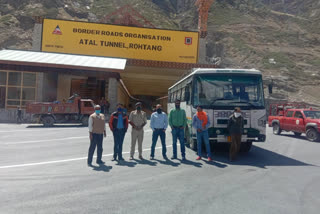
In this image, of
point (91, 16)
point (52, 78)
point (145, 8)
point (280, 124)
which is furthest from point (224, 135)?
point (145, 8)

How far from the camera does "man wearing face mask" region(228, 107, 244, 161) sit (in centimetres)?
802

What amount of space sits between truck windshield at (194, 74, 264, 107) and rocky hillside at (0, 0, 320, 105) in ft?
132

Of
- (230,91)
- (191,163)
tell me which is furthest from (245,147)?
(191,163)

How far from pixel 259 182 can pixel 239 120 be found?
2529mm

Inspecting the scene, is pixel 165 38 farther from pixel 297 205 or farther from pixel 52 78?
pixel 297 205

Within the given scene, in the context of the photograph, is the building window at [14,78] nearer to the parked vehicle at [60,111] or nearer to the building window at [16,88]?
the building window at [16,88]

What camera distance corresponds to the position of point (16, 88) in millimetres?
25453

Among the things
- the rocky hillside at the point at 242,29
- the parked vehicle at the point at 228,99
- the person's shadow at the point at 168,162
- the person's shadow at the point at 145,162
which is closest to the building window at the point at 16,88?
the person's shadow at the point at 145,162

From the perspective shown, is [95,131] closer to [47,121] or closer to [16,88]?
[47,121]

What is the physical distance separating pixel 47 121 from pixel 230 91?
47.3 feet

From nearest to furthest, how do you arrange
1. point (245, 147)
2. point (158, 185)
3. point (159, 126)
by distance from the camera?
1. point (158, 185)
2. point (159, 126)
3. point (245, 147)

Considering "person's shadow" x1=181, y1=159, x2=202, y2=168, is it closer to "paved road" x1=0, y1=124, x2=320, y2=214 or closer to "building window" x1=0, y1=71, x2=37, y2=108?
"paved road" x1=0, y1=124, x2=320, y2=214

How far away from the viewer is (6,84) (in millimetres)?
25219

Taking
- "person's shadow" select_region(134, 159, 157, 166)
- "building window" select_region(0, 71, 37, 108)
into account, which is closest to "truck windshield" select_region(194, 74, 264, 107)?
"person's shadow" select_region(134, 159, 157, 166)
